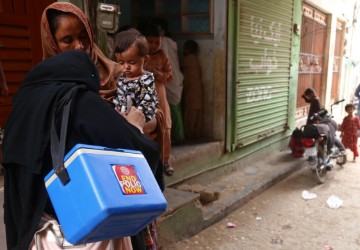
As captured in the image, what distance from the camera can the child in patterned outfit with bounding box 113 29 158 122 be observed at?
2146 millimetres

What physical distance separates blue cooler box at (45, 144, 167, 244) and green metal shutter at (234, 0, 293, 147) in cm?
451

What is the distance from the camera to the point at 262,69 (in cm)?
625

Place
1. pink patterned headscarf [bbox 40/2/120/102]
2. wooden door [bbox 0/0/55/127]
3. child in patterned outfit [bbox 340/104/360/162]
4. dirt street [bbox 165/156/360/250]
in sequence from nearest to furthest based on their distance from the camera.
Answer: pink patterned headscarf [bbox 40/2/120/102]
wooden door [bbox 0/0/55/127]
dirt street [bbox 165/156/360/250]
child in patterned outfit [bbox 340/104/360/162]

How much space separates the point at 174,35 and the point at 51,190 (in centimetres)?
466

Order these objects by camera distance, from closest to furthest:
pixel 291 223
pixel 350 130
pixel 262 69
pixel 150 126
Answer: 1. pixel 150 126
2. pixel 291 223
3. pixel 262 69
4. pixel 350 130

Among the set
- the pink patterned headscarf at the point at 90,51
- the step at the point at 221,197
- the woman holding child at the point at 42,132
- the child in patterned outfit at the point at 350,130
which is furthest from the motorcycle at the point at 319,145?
the woman holding child at the point at 42,132

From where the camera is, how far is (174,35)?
545 centimetres

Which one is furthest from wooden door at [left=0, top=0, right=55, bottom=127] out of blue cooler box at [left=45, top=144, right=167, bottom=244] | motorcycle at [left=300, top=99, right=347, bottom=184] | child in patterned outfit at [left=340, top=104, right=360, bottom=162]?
child in patterned outfit at [left=340, top=104, right=360, bottom=162]

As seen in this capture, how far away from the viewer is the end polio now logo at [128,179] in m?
1.05

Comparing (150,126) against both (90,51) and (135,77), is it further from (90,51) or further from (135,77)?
(90,51)

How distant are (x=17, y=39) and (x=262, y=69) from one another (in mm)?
4250

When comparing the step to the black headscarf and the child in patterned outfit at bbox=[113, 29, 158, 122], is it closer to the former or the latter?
the child in patterned outfit at bbox=[113, 29, 158, 122]

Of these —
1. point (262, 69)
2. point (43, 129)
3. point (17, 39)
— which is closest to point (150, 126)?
point (43, 129)

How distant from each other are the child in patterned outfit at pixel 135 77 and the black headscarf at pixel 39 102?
86 cm
